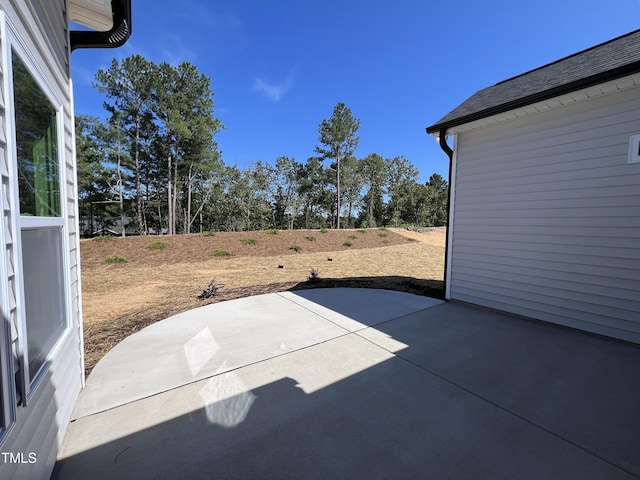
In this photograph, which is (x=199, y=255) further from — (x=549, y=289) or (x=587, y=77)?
(x=587, y=77)

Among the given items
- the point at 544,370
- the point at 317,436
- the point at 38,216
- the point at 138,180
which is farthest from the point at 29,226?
the point at 138,180

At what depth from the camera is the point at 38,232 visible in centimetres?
147

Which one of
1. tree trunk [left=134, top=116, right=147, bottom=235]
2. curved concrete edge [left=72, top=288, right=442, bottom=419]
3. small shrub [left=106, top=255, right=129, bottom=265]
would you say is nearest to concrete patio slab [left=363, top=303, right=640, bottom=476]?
curved concrete edge [left=72, top=288, right=442, bottom=419]

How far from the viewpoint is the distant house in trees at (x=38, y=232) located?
1.01 meters

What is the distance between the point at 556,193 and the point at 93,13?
5.36 meters

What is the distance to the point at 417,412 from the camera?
1.88 m

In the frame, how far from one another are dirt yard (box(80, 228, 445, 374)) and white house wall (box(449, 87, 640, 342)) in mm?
1411

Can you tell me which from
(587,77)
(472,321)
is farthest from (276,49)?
(472,321)

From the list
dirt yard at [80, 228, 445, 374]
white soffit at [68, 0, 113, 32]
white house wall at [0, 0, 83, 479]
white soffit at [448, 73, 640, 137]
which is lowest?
dirt yard at [80, 228, 445, 374]

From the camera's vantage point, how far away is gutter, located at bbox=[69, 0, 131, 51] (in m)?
2.30

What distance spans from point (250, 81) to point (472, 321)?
13223mm

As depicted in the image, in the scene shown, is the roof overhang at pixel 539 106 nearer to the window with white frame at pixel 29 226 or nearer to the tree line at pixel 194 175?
the window with white frame at pixel 29 226

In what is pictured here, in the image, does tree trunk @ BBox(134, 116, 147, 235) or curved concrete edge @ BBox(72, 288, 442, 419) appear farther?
tree trunk @ BBox(134, 116, 147, 235)

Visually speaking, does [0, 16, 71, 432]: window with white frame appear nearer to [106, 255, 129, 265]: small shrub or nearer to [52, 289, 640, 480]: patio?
[52, 289, 640, 480]: patio
